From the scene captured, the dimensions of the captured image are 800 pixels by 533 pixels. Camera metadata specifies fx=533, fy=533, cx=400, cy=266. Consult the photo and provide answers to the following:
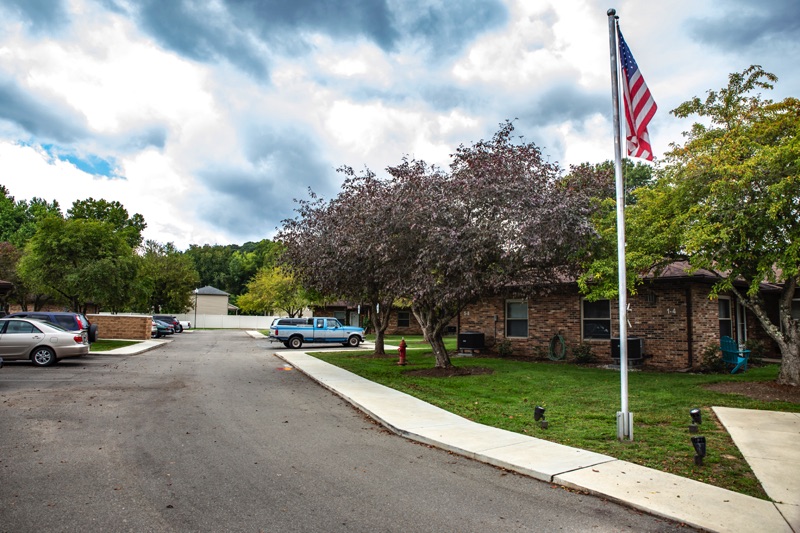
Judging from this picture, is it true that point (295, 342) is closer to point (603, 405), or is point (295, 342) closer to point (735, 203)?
point (603, 405)

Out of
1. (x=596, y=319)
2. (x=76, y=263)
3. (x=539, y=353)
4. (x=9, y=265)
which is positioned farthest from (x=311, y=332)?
(x=9, y=265)

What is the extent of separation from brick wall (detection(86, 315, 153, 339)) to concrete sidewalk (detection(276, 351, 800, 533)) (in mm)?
28066

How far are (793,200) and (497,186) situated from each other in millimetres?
5932

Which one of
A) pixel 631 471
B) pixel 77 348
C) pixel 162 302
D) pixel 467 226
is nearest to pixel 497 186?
pixel 467 226

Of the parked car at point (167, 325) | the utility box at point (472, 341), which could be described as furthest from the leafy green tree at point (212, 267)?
the utility box at point (472, 341)

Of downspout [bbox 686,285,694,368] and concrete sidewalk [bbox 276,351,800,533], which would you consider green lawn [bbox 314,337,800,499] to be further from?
downspout [bbox 686,285,694,368]

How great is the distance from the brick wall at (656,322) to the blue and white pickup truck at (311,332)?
12642mm

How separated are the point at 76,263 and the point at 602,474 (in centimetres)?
2850

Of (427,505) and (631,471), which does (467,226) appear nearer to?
(631,471)

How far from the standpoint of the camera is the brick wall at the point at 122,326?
32.8 meters

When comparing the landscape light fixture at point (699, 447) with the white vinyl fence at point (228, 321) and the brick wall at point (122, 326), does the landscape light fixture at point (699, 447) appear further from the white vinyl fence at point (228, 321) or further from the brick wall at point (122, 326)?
the white vinyl fence at point (228, 321)

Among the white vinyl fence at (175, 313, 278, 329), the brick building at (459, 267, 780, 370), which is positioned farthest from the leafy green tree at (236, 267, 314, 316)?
the brick building at (459, 267, 780, 370)

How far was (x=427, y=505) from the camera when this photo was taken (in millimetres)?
5062

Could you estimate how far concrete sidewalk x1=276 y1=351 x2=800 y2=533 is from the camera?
15.7 ft
